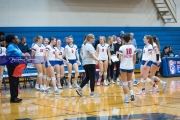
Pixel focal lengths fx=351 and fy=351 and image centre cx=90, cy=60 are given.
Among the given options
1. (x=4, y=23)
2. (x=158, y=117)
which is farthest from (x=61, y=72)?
(x=158, y=117)

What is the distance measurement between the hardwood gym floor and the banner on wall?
681 cm

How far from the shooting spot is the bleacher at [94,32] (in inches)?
710

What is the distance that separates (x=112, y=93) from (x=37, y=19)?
8.36m

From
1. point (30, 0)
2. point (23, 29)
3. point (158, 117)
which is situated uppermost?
point (30, 0)

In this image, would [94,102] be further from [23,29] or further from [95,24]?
[95,24]

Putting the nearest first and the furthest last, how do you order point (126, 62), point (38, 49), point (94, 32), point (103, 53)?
point (126, 62) < point (38, 49) < point (103, 53) < point (94, 32)

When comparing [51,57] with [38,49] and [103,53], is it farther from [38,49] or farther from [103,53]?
[103,53]

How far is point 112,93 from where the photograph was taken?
38.8ft

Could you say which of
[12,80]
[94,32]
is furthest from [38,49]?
[94,32]

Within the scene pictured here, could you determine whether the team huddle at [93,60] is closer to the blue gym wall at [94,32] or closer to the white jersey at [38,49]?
the white jersey at [38,49]

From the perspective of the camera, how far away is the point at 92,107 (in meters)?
8.90

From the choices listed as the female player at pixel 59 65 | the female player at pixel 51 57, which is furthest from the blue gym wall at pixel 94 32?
the female player at pixel 51 57

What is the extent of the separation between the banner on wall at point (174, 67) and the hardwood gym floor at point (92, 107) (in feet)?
22.3

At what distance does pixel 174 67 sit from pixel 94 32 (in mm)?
4917
